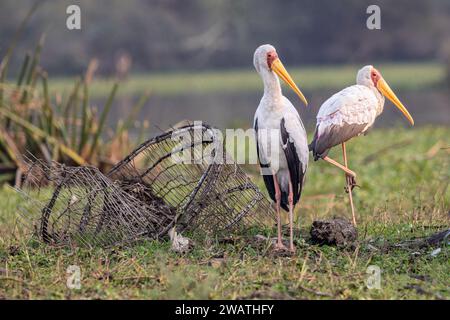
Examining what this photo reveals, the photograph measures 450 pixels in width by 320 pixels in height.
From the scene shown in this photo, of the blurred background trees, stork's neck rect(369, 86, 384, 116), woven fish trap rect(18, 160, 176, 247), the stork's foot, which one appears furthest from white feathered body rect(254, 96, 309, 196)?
the blurred background trees

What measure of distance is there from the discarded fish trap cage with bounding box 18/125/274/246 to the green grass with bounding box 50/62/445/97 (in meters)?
16.0

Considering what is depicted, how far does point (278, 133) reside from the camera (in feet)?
17.3

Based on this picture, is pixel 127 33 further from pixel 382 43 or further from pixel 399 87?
pixel 399 87

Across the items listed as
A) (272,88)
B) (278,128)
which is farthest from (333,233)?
(272,88)

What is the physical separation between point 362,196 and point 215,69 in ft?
71.6

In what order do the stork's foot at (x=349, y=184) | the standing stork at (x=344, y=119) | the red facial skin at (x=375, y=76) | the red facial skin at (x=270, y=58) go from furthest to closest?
the red facial skin at (x=375, y=76), the stork's foot at (x=349, y=184), the standing stork at (x=344, y=119), the red facial skin at (x=270, y=58)

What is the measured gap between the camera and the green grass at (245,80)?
23.4 metres

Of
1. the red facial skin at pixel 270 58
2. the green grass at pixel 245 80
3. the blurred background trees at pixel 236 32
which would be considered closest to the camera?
the red facial skin at pixel 270 58

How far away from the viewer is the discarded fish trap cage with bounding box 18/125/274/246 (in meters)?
5.35

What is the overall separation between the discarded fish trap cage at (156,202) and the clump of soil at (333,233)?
0.49 meters

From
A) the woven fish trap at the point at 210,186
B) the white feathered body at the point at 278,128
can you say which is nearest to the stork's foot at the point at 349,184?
the woven fish trap at the point at 210,186

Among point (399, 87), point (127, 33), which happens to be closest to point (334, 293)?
point (399, 87)

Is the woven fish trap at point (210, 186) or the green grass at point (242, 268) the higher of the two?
the woven fish trap at point (210, 186)

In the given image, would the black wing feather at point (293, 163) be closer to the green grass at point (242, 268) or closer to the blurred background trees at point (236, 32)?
the green grass at point (242, 268)
